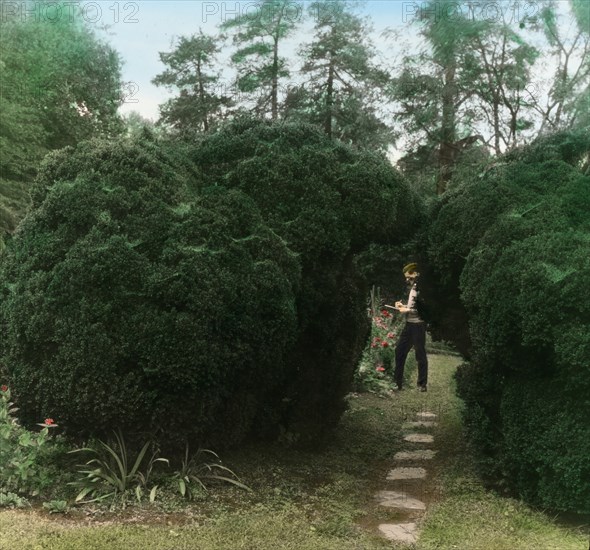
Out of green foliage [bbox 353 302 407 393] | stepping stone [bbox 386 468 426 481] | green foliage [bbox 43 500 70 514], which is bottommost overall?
stepping stone [bbox 386 468 426 481]

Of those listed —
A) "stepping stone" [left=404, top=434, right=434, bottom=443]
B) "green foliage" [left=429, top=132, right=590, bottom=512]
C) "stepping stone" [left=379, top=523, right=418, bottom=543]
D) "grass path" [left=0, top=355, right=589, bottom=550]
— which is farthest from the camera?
"stepping stone" [left=404, top=434, right=434, bottom=443]

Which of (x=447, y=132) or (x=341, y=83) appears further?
(x=447, y=132)

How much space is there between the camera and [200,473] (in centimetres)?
509

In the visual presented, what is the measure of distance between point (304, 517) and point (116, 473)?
4.69ft

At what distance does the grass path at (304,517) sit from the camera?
4.07m

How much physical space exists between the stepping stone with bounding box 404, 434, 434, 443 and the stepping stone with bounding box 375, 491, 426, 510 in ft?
5.86

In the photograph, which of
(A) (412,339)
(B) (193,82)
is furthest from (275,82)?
(A) (412,339)

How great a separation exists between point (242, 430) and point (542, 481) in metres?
2.29

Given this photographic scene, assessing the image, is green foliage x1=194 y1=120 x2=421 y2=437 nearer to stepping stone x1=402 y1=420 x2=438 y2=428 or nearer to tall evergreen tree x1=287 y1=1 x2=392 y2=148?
stepping stone x1=402 y1=420 x2=438 y2=428

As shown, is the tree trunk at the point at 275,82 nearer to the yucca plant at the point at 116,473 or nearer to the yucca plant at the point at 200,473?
the yucca plant at the point at 200,473

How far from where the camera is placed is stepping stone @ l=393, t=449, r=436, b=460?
6.62 metres

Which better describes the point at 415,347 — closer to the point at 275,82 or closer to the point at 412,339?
the point at 412,339

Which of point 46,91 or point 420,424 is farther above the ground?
point 46,91

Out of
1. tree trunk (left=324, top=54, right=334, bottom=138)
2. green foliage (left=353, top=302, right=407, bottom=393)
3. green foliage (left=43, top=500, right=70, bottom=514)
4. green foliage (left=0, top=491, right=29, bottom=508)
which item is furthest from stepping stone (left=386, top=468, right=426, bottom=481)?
tree trunk (left=324, top=54, right=334, bottom=138)
